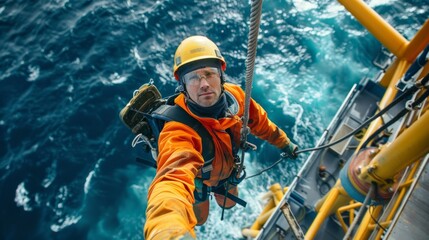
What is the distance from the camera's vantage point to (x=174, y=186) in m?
2.99

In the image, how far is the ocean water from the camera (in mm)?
8531

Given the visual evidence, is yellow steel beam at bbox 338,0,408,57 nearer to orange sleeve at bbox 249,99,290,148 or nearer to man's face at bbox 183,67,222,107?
orange sleeve at bbox 249,99,290,148

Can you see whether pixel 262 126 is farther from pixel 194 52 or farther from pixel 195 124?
pixel 194 52

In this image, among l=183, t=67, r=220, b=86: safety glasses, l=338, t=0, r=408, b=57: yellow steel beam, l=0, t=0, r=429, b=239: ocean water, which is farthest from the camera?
l=0, t=0, r=429, b=239: ocean water

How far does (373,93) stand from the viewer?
31.9 ft

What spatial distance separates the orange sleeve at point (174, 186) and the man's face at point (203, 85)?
1.32ft

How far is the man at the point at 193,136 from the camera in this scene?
2.70 metres

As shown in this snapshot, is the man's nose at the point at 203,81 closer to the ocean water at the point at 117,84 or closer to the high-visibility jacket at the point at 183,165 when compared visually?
the high-visibility jacket at the point at 183,165

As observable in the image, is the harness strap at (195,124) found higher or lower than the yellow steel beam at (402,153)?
lower

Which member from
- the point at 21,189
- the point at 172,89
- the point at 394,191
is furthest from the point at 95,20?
the point at 394,191

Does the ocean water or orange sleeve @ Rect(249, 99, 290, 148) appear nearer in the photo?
orange sleeve @ Rect(249, 99, 290, 148)

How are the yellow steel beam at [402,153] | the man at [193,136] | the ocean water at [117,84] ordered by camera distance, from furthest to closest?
the ocean water at [117,84] → the yellow steel beam at [402,153] → the man at [193,136]

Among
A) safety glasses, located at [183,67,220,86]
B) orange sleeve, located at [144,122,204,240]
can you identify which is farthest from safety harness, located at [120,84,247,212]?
safety glasses, located at [183,67,220,86]

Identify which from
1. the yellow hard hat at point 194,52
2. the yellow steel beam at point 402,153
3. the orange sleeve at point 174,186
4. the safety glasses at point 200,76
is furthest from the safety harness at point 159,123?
the yellow steel beam at point 402,153
